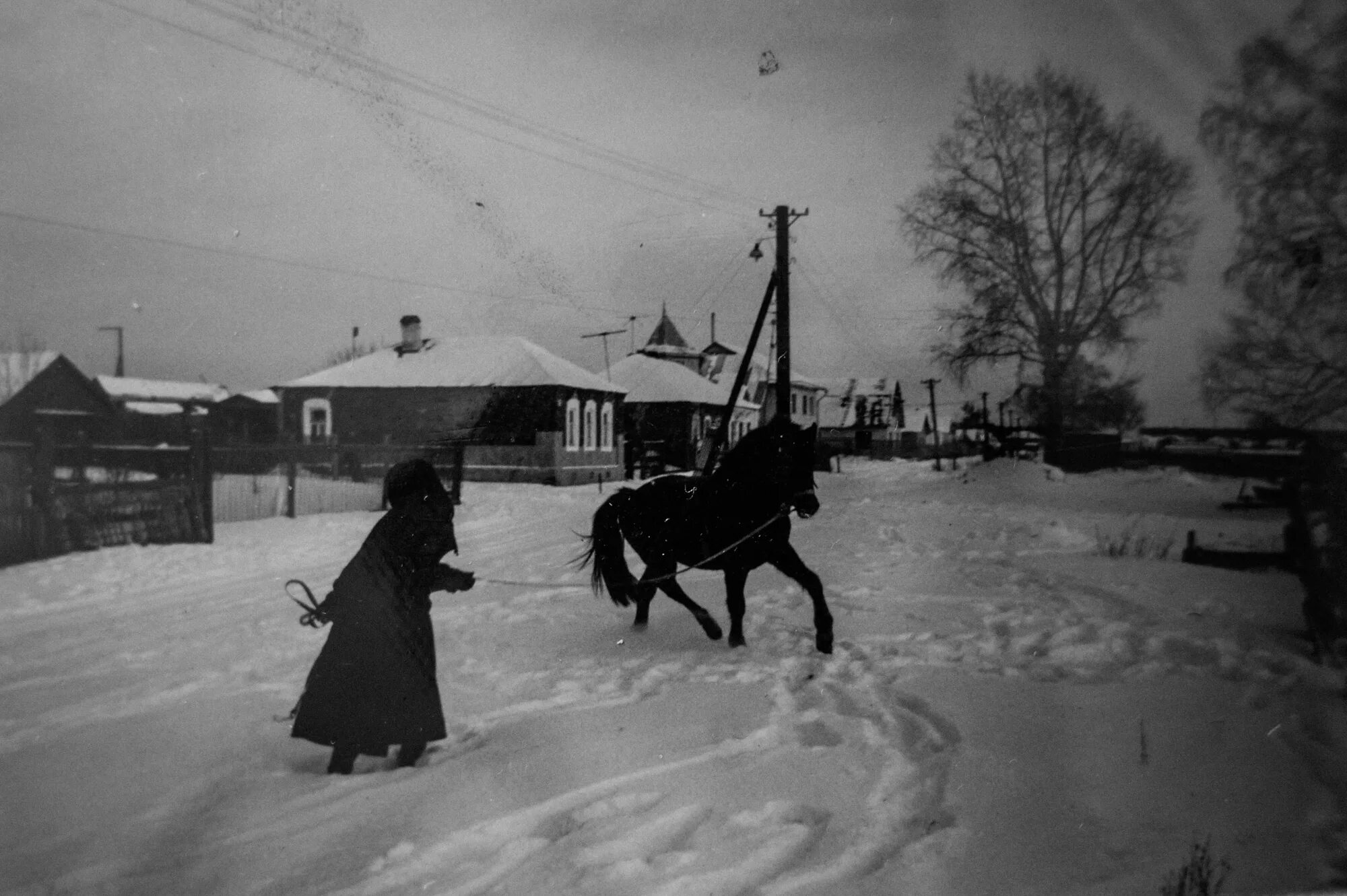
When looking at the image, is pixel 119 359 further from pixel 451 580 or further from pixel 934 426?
pixel 934 426

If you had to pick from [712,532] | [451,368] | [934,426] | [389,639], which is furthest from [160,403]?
[934,426]

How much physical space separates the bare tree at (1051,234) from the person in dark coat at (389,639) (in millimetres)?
1706

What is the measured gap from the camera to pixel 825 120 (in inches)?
92.9

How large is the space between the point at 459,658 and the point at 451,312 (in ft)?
3.94

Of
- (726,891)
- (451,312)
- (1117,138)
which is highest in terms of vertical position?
(1117,138)

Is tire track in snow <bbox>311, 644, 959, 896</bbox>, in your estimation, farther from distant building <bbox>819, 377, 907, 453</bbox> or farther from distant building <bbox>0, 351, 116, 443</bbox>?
distant building <bbox>0, 351, 116, 443</bbox>

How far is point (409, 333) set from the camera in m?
2.40

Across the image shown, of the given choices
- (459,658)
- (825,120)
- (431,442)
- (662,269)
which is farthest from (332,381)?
(825,120)

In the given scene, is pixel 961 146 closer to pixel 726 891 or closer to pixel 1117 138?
pixel 1117 138

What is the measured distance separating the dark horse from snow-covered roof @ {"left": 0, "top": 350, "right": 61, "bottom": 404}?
199 centimetres

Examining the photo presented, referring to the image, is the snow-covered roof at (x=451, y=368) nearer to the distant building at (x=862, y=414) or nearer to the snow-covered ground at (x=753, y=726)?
the snow-covered ground at (x=753, y=726)

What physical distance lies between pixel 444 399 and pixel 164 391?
3.36 ft

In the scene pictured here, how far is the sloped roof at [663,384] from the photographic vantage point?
106 inches

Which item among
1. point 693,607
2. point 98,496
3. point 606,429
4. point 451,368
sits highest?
point 451,368
